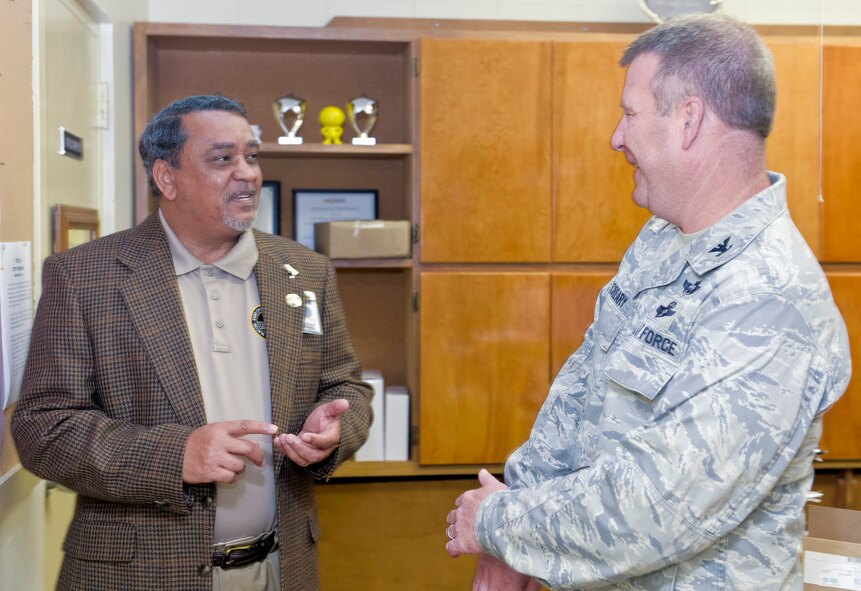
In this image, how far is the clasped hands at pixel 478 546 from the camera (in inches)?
51.8

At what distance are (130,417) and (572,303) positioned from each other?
65.6 inches

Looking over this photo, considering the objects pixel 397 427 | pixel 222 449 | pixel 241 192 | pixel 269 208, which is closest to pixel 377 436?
pixel 397 427

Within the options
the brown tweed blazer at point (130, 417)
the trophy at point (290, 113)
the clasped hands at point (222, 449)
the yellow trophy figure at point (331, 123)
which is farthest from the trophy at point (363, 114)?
the clasped hands at point (222, 449)

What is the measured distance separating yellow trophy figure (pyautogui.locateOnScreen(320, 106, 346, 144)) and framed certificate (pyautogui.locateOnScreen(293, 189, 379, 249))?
11.1 inches

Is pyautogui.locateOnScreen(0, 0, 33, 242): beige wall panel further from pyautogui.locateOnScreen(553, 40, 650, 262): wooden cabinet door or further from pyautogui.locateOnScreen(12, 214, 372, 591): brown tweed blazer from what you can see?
pyautogui.locateOnScreen(553, 40, 650, 262): wooden cabinet door

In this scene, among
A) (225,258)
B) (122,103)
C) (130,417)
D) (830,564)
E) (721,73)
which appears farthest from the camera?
(122,103)

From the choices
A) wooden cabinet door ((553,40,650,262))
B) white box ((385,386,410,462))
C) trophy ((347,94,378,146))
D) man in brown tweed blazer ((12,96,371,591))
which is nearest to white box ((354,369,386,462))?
white box ((385,386,410,462))

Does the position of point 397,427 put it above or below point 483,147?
below

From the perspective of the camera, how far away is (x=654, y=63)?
1258 millimetres

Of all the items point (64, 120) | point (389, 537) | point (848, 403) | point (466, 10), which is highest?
point (466, 10)

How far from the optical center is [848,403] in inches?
119

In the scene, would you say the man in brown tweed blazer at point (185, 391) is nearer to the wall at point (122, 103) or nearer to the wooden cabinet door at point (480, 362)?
the wall at point (122, 103)

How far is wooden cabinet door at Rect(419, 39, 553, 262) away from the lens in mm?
2896

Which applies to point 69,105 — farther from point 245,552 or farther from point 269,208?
point 245,552
